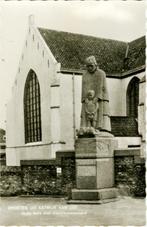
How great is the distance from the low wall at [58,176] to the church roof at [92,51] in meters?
20.1

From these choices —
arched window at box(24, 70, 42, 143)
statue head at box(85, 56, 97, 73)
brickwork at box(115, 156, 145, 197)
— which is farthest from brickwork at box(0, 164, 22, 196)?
arched window at box(24, 70, 42, 143)

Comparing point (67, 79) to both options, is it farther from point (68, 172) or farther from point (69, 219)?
point (69, 219)

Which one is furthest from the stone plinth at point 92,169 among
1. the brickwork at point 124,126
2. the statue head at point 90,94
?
the brickwork at point 124,126

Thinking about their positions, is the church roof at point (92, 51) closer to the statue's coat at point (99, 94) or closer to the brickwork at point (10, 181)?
the brickwork at point (10, 181)

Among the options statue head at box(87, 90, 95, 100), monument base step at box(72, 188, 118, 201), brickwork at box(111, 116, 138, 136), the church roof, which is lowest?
monument base step at box(72, 188, 118, 201)

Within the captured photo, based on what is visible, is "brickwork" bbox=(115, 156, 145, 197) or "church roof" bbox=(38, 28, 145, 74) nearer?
"brickwork" bbox=(115, 156, 145, 197)

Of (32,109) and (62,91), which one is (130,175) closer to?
(62,91)

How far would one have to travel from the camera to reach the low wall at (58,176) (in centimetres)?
1315

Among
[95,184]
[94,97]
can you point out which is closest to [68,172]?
[95,184]

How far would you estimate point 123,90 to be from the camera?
121 ft

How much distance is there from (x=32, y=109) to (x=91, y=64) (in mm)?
24674

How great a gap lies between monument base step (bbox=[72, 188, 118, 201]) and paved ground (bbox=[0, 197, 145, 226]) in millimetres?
342

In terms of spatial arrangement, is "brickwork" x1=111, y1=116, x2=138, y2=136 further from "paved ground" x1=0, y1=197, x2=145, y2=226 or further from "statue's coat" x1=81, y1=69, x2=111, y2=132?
"paved ground" x1=0, y1=197, x2=145, y2=226

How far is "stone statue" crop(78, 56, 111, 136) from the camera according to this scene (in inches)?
496
